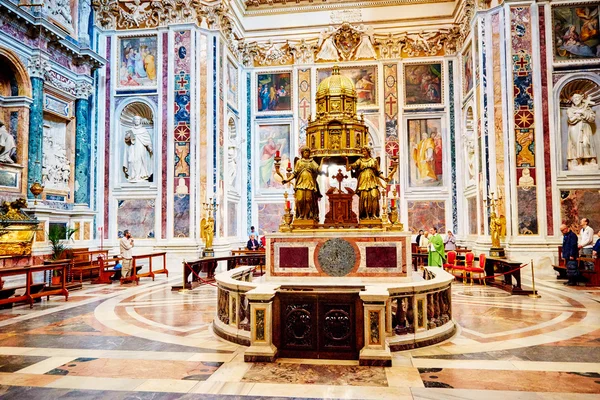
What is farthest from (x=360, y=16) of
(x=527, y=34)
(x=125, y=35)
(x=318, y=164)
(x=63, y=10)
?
(x=318, y=164)

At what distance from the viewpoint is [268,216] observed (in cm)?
2166

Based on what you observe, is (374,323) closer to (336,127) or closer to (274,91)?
(336,127)

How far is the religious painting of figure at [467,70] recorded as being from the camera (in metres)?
18.3

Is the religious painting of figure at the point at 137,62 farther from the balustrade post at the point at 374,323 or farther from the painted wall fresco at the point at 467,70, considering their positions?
the balustrade post at the point at 374,323

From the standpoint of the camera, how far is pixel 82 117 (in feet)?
54.0

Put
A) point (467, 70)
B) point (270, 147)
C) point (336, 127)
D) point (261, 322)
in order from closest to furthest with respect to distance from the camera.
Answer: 1. point (261, 322)
2. point (336, 127)
3. point (467, 70)
4. point (270, 147)

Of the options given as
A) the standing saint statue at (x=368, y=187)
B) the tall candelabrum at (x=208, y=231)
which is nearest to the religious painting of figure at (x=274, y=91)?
the tall candelabrum at (x=208, y=231)

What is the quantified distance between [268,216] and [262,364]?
54.6 ft

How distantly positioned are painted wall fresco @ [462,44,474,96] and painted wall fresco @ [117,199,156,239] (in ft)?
45.8

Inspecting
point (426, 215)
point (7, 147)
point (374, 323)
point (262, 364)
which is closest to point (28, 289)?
point (7, 147)

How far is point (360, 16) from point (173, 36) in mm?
9302

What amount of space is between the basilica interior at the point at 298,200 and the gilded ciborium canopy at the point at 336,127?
0.06 m

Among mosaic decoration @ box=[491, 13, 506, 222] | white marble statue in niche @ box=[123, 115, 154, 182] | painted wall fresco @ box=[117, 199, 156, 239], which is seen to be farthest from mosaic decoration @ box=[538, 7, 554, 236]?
white marble statue in niche @ box=[123, 115, 154, 182]

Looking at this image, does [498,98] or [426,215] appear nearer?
[498,98]
